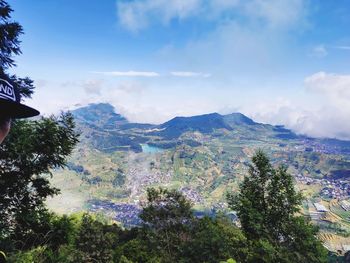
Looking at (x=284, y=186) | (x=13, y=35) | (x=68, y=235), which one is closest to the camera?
(x=13, y=35)

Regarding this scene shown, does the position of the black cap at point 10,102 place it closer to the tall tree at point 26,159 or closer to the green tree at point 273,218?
the tall tree at point 26,159

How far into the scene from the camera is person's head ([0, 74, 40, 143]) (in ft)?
8.69

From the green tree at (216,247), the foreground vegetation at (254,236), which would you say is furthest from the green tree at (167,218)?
the green tree at (216,247)

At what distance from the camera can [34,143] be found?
17500 mm

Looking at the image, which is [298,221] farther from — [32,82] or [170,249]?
[32,82]

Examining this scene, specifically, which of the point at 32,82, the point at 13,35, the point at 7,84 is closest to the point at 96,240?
the point at 32,82

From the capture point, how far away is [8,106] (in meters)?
2.74

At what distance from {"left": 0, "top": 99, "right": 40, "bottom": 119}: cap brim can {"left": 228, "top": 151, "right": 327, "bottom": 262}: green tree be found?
27.4 metres

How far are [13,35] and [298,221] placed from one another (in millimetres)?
27137

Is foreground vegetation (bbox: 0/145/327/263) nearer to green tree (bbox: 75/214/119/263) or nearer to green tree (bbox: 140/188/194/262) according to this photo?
green tree (bbox: 75/214/119/263)

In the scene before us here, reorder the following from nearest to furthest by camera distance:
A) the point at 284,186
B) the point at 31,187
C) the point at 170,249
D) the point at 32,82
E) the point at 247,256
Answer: the point at 32,82
the point at 31,187
the point at 247,256
the point at 284,186
the point at 170,249

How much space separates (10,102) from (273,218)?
1265 inches

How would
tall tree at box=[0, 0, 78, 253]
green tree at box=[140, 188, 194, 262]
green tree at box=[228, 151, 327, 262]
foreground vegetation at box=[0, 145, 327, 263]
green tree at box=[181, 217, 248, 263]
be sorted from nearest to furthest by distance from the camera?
tall tree at box=[0, 0, 78, 253] < green tree at box=[228, 151, 327, 262] < foreground vegetation at box=[0, 145, 327, 263] < green tree at box=[181, 217, 248, 263] < green tree at box=[140, 188, 194, 262]

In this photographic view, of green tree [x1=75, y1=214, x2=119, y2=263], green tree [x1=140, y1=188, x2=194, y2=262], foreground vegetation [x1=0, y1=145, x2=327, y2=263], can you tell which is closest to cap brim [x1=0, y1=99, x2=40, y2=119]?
foreground vegetation [x1=0, y1=145, x2=327, y2=263]
